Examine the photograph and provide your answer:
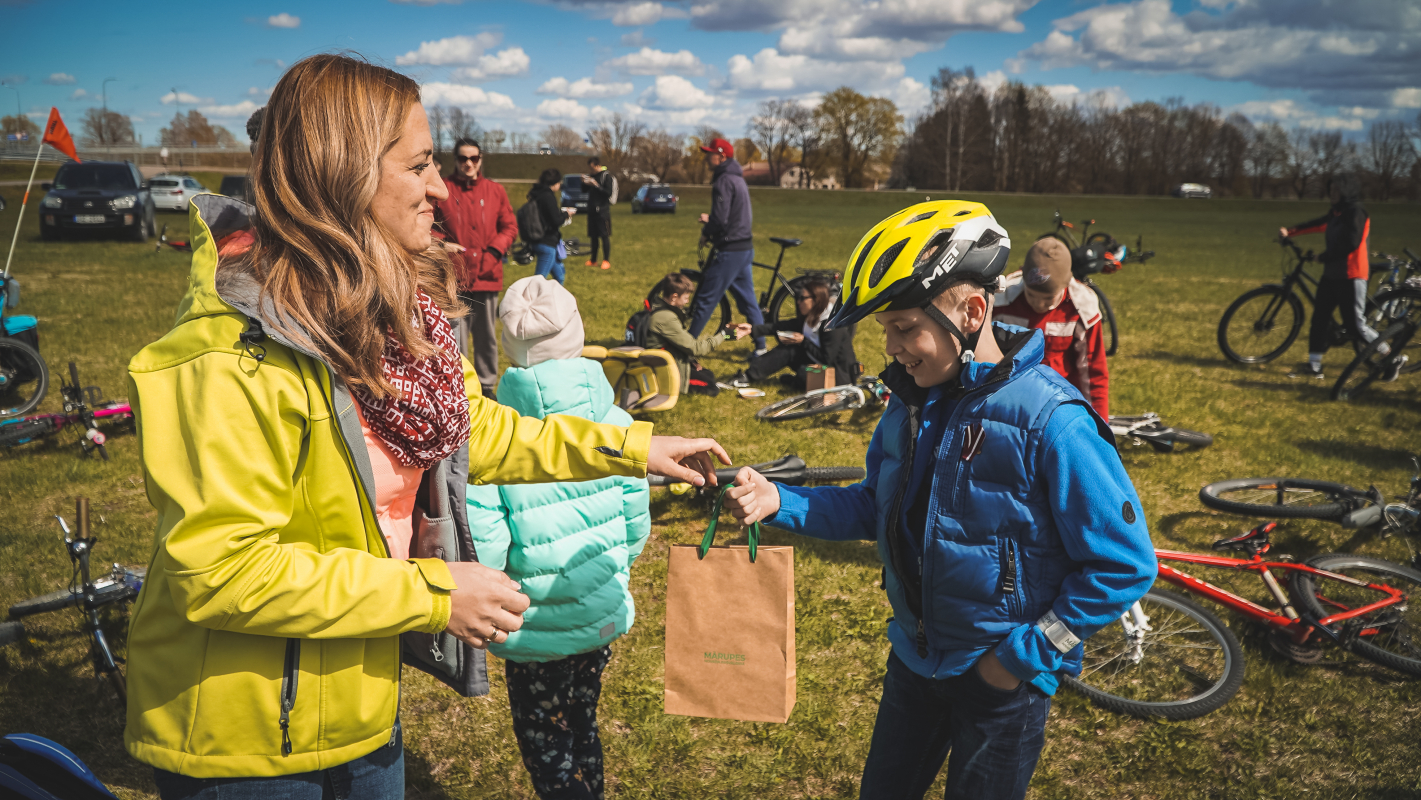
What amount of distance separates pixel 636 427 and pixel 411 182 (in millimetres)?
844

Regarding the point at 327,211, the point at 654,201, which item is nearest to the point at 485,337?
the point at 327,211

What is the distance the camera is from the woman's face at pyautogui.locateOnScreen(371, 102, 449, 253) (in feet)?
5.08

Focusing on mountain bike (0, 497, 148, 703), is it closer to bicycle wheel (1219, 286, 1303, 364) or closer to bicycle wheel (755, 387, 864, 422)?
bicycle wheel (755, 387, 864, 422)

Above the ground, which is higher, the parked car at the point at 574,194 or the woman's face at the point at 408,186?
the parked car at the point at 574,194

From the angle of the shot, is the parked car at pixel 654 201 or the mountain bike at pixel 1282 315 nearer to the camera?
the mountain bike at pixel 1282 315

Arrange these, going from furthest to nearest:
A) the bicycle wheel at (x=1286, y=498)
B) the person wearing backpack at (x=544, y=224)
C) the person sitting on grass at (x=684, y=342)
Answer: the person wearing backpack at (x=544, y=224) < the person sitting on grass at (x=684, y=342) < the bicycle wheel at (x=1286, y=498)

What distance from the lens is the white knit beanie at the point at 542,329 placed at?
3070 millimetres

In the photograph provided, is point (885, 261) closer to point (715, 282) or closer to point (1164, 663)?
point (1164, 663)

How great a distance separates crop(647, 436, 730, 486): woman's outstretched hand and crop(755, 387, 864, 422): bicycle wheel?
18.1ft

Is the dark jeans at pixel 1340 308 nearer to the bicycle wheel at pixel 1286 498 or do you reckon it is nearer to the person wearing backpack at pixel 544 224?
the bicycle wheel at pixel 1286 498

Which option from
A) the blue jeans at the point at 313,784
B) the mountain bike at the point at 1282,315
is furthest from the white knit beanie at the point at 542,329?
the mountain bike at the point at 1282,315

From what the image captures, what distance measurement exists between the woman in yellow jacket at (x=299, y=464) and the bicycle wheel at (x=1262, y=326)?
11.0m

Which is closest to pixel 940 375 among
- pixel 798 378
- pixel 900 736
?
pixel 900 736

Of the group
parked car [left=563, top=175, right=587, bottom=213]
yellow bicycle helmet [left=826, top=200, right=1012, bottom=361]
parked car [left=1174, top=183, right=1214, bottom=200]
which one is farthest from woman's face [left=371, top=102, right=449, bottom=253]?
parked car [left=1174, top=183, right=1214, bottom=200]
